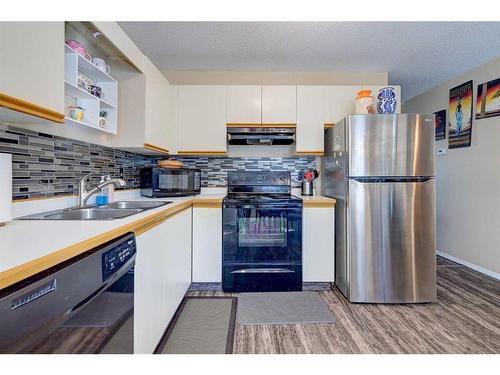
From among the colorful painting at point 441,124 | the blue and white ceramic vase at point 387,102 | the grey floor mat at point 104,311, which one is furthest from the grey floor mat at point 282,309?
the colorful painting at point 441,124

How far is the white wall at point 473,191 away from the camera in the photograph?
2762 mm

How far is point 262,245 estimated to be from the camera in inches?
93.0

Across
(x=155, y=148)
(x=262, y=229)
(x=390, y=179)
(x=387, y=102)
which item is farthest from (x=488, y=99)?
(x=155, y=148)

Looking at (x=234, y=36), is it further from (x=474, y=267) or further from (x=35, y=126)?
(x=474, y=267)

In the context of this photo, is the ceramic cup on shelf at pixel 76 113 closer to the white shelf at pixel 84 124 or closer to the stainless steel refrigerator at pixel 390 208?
the white shelf at pixel 84 124

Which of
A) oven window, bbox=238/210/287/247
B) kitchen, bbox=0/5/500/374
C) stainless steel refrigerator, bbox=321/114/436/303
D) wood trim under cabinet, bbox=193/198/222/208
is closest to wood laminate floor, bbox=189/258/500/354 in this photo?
kitchen, bbox=0/5/500/374

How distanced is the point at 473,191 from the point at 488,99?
0.99m

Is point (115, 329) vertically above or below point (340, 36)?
below

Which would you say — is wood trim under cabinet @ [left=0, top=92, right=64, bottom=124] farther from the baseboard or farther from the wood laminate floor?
the baseboard

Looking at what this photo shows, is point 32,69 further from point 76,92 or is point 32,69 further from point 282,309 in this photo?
point 282,309

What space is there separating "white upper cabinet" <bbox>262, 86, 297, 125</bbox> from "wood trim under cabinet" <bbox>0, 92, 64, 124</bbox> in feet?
6.17

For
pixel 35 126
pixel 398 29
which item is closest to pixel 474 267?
pixel 398 29

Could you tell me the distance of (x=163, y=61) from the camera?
2.81 meters
